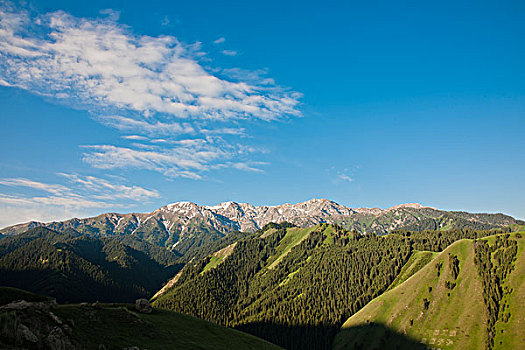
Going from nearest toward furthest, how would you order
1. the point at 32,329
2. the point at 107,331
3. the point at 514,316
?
the point at 32,329 → the point at 107,331 → the point at 514,316

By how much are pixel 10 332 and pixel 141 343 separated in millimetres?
40426

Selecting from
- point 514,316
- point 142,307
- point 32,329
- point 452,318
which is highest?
point 32,329

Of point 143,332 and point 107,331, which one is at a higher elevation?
point 107,331

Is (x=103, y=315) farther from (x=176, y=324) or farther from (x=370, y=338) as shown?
(x=370, y=338)

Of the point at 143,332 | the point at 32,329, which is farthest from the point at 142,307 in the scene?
the point at 32,329

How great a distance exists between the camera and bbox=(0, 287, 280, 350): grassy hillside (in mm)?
26078

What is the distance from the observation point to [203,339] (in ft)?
246

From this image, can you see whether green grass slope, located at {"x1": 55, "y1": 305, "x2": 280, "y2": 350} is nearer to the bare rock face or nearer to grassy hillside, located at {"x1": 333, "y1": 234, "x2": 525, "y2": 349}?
the bare rock face

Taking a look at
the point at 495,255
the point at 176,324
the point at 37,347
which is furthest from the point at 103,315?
the point at 495,255

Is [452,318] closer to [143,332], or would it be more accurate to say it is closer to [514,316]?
[514,316]

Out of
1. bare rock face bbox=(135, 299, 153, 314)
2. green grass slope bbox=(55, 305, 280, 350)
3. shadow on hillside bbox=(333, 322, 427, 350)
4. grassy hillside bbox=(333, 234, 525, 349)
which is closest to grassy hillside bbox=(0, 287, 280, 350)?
green grass slope bbox=(55, 305, 280, 350)

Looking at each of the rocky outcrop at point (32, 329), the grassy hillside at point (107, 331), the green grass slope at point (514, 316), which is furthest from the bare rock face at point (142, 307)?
the green grass slope at point (514, 316)

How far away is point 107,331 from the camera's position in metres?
50.3

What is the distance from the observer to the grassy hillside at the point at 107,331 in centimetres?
2608
